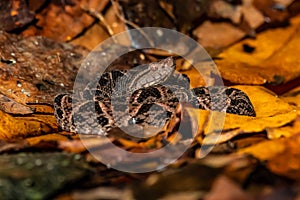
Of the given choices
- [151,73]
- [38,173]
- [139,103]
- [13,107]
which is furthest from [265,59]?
[38,173]

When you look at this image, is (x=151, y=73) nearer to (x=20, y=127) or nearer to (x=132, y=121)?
(x=132, y=121)

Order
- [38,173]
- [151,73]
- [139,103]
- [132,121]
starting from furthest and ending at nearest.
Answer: [151,73] → [139,103] → [132,121] → [38,173]

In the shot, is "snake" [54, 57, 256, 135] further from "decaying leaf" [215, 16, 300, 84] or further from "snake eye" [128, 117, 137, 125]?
"decaying leaf" [215, 16, 300, 84]

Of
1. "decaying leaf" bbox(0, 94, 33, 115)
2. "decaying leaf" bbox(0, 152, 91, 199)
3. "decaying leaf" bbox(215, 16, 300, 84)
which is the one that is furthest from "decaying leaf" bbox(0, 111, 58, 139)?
"decaying leaf" bbox(215, 16, 300, 84)

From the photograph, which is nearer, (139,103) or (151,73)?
(139,103)

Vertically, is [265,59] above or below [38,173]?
below

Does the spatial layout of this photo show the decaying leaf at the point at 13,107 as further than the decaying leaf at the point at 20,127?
Yes

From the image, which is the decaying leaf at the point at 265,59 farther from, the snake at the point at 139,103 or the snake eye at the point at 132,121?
the snake eye at the point at 132,121

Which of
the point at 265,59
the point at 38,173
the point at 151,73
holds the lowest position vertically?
the point at 151,73

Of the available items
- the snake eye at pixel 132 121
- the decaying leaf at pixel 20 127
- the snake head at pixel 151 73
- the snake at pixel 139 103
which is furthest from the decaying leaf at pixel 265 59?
the decaying leaf at pixel 20 127
